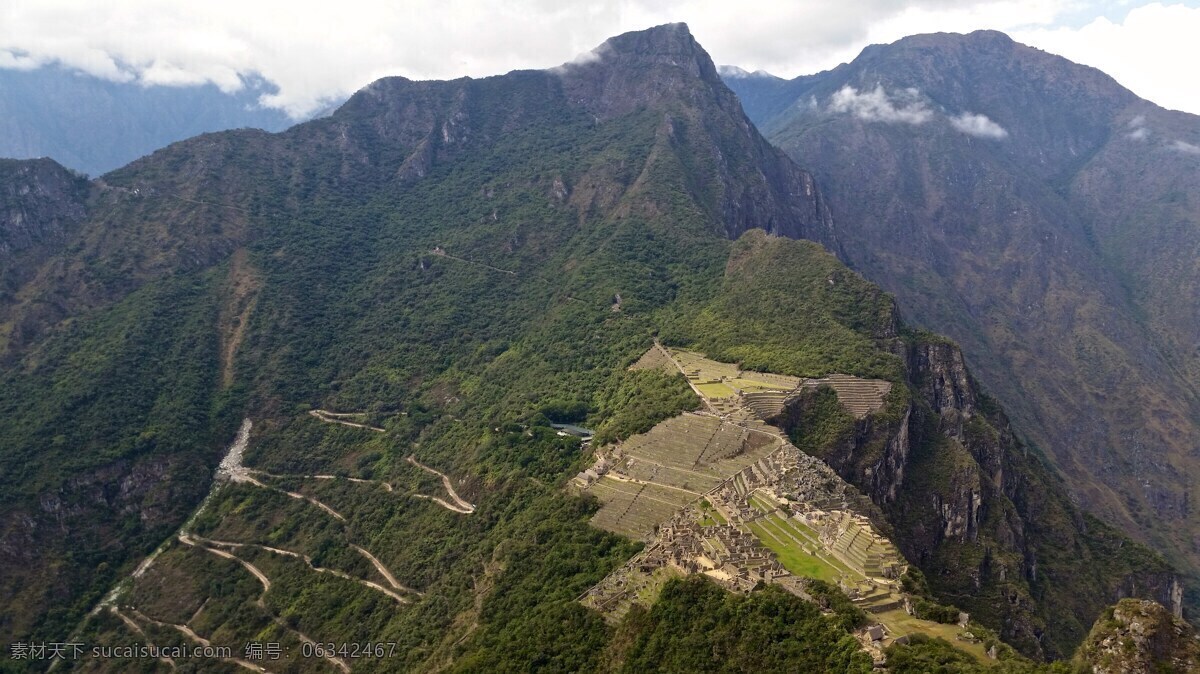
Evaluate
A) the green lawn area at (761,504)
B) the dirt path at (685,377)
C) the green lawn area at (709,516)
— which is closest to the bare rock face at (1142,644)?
the green lawn area at (761,504)

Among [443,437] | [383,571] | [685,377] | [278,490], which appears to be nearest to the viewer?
[383,571]

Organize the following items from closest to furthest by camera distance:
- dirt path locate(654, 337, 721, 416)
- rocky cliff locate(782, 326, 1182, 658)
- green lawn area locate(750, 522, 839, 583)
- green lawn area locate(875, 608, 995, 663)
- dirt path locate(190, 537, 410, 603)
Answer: green lawn area locate(875, 608, 995, 663) < green lawn area locate(750, 522, 839, 583) < rocky cliff locate(782, 326, 1182, 658) < dirt path locate(190, 537, 410, 603) < dirt path locate(654, 337, 721, 416)

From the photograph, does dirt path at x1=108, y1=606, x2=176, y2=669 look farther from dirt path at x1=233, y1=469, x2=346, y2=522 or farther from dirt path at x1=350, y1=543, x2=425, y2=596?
dirt path at x1=233, y1=469, x2=346, y2=522

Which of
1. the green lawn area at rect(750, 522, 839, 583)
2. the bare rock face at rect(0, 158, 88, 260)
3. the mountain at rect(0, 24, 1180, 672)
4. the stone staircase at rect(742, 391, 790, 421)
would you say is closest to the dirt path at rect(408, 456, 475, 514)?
the mountain at rect(0, 24, 1180, 672)

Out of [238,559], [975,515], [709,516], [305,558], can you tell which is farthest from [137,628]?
[975,515]

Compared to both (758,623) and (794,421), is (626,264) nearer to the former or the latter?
(794,421)

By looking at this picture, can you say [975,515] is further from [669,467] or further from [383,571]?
[383,571]
